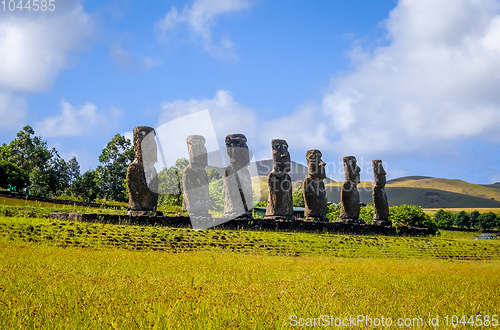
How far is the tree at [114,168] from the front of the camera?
4353 centimetres

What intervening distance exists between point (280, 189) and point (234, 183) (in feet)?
8.22

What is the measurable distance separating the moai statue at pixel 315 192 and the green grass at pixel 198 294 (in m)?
13.0

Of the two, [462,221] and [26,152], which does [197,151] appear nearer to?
[26,152]

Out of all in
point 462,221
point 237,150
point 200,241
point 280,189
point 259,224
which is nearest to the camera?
point 200,241

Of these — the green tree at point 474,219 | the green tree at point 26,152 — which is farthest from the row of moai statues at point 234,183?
the green tree at point 474,219

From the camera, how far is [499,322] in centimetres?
Result: 488

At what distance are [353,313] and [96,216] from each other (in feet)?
41.3

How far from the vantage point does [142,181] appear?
16703 millimetres

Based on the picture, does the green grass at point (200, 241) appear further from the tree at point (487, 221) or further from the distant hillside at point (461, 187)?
the distant hillside at point (461, 187)

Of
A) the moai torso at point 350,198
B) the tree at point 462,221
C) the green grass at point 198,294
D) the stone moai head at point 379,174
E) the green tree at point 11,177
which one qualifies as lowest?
the tree at point 462,221

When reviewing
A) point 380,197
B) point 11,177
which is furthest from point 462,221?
point 11,177

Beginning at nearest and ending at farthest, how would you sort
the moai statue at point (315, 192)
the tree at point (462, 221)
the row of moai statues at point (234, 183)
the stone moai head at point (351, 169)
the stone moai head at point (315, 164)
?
the row of moai statues at point (234, 183), the moai statue at point (315, 192), the stone moai head at point (315, 164), the stone moai head at point (351, 169), the tree at point (462, 221)

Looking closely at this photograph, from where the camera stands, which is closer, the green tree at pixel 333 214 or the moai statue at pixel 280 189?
the moai statue at pixel 280 189

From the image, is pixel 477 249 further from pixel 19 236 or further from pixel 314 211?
pixel 19 236
